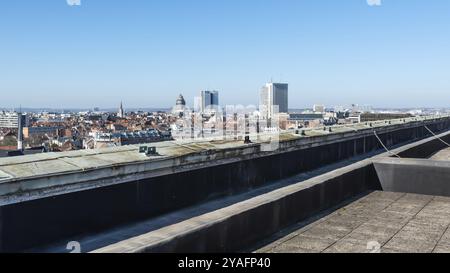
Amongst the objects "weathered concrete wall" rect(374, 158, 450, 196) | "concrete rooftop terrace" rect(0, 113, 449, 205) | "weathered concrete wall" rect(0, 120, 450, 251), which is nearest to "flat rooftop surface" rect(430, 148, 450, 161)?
"weathered concrete wall" rect(374, 158, 450, 196)

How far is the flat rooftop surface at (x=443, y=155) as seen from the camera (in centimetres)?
1731

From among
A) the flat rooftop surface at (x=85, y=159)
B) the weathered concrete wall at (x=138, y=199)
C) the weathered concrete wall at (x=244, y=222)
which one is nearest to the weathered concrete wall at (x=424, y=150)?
the weathered concrete wall at (x=138, y=199)

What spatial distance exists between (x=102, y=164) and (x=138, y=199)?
74cm

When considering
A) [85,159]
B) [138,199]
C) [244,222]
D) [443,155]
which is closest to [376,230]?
[244,222]

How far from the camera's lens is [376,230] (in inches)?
273

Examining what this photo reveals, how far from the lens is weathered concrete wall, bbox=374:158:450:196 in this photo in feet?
31.5

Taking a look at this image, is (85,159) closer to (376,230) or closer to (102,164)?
(102,164)

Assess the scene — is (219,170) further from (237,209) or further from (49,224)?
(49,224)

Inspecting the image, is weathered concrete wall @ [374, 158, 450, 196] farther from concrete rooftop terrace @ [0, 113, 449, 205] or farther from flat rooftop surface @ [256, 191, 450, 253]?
concrete rooftop terrace @ [0, 113, 449, 205]

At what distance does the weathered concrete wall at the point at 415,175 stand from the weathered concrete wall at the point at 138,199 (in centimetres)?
83

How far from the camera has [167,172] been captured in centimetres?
709

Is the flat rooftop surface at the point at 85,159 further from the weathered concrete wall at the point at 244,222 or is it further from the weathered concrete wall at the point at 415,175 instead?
the weathered concrete wall at the point at 415,175
